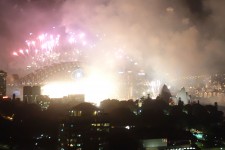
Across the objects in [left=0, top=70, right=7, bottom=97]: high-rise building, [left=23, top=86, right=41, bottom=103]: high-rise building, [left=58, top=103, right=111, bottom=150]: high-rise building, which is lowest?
[left=58, top=103, right=111, bottom=150]: high-rise building

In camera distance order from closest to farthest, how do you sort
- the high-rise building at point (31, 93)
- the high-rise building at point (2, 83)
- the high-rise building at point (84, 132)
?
the high-rise building at point (84, 132) → the high-rise building at point (31, 93) → the high-rise building at point (2, 83)

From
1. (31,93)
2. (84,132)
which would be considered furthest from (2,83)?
(84,132)

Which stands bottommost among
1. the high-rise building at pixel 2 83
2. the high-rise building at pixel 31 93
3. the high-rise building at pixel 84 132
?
the high-rise building at pixel 84 132

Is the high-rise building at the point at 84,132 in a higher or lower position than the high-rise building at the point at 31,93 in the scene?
lower

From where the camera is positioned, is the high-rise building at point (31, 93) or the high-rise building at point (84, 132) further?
the high-rise building at point (31, 93)

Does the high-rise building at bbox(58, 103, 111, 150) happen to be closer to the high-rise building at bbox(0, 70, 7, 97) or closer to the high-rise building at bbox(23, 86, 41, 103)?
the high-rise building at bbox(23, 86, 41, 103)

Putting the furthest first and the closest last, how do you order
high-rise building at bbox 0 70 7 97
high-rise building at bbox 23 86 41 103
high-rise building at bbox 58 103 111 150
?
1. high-rise building at bbox 0 70 7 97
2. high-rise building at bbox 23 86 41 103
3. high-rise building at bbox 58 103 111 150

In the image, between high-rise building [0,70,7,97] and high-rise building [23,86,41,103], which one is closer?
high-rise building [23,86,41,103]

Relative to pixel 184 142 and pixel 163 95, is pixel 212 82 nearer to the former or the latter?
pixel 163 95

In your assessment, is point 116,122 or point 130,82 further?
point 130,82

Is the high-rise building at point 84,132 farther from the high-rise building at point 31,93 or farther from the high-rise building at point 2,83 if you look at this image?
the high-rise building at point 2,83

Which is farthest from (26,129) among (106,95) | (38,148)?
(106,95)
